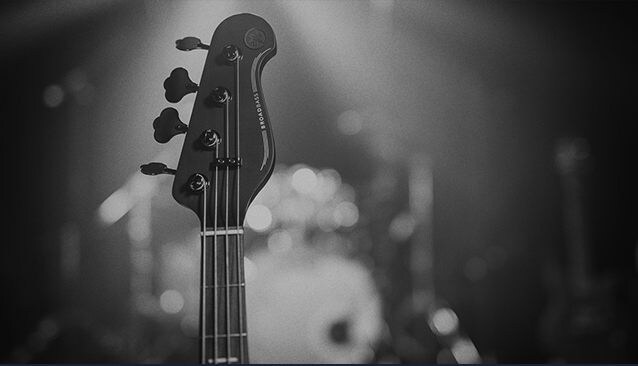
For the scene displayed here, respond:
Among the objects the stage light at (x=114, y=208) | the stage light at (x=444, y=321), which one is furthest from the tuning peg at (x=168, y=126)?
the stage light at (x=444, y=321)

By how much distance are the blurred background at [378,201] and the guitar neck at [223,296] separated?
6.33 feet

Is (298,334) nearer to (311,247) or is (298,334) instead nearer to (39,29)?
(311,247)

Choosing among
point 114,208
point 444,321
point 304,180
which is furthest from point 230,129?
point 304,180

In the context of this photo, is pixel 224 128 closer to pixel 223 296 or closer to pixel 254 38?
pixel 254 38

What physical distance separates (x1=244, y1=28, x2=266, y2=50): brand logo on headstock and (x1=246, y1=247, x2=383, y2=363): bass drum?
237 centimetres

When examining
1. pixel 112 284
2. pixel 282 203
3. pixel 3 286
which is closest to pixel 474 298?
pixel 282 203

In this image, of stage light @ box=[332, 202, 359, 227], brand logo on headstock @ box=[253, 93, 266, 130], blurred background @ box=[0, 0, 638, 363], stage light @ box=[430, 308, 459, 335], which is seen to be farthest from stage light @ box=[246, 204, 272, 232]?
brand logo on headstock @ box=[253, 93, 266, 130]

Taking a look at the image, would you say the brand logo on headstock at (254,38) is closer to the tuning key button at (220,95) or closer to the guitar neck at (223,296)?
the tuning key button at (220,95)

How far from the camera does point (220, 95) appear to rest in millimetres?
1188

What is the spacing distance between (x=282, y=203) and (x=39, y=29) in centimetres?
159

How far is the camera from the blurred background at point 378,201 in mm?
3125

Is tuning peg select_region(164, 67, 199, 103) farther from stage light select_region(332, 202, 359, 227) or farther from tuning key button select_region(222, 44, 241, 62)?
stage light select_region(332, 202, 359, 227)

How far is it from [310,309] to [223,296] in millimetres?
2486

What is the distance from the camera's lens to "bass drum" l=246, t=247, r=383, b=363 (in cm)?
347
